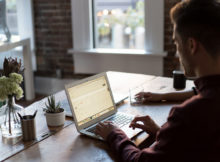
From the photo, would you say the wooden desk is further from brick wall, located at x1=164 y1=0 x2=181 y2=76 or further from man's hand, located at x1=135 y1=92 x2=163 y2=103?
brick wall, located at x1=164 y1=0 x2=181 y2=76

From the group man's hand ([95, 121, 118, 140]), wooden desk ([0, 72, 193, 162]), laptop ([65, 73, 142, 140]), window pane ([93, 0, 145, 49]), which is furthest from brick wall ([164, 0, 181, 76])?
man's hand ([95, 121, 118, 140])

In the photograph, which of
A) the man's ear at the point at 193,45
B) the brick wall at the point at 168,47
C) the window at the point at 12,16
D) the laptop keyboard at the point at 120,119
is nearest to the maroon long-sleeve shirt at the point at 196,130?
the man's ear at the point at 193,45

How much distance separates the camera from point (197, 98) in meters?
1.23

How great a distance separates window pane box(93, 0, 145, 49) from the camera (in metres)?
4.05

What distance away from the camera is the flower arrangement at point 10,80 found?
167cm

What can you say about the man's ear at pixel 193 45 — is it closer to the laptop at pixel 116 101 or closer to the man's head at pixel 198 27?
the man's head at pixel 198 27

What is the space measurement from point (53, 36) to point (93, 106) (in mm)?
2701

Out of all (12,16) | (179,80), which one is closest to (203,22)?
(179,80)

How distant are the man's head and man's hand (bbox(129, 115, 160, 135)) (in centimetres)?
53

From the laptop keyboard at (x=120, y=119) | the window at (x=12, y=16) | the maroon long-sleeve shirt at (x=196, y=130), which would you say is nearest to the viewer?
the maroon long-sleeve shirt at (x=196, y=130)

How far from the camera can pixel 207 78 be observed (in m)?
1.26

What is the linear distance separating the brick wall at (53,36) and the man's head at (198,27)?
3.10 m

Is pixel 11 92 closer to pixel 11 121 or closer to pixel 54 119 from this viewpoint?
pixel 11 121

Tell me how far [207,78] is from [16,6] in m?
3.66
